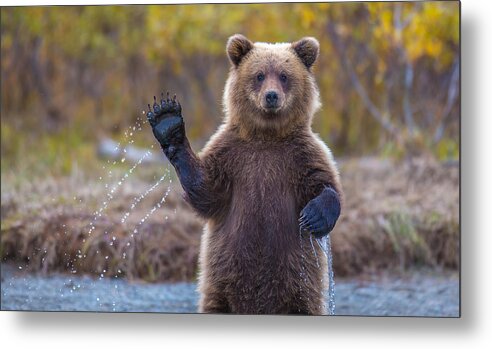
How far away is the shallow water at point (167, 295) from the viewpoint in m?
4.83

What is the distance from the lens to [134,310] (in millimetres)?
4789

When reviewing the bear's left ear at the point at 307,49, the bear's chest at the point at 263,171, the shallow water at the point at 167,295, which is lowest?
the shallow water at the point at 167,295

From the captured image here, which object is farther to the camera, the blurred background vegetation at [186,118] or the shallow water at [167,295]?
the blurred background vegetation at [186,118]

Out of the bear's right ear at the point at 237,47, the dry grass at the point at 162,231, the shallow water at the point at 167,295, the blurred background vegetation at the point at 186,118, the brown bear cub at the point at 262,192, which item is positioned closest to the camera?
the brown bear cub at the point at 262,192

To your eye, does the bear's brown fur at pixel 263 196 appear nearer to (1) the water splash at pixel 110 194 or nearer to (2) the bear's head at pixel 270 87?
(2) the bear's head at pixel 270 87

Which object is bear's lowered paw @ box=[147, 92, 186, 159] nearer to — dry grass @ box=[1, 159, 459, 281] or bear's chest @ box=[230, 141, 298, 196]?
bear's chest @ box=[230, 141, 298, 196]

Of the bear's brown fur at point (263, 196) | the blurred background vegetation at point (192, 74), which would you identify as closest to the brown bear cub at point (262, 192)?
the bear's brown fur at point (263, 196)

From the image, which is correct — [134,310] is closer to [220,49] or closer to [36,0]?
[36,0]

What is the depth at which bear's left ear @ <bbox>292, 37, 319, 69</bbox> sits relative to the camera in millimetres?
4203

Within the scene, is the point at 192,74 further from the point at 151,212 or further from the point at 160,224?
the point at 160,224

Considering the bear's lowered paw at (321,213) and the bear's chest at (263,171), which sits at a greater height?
the bear's chest at (263,171)

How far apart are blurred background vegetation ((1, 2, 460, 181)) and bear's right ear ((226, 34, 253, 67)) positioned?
1837 mm

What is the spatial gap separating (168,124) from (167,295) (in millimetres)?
1434

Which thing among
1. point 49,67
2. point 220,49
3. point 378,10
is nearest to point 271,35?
point 220,49
